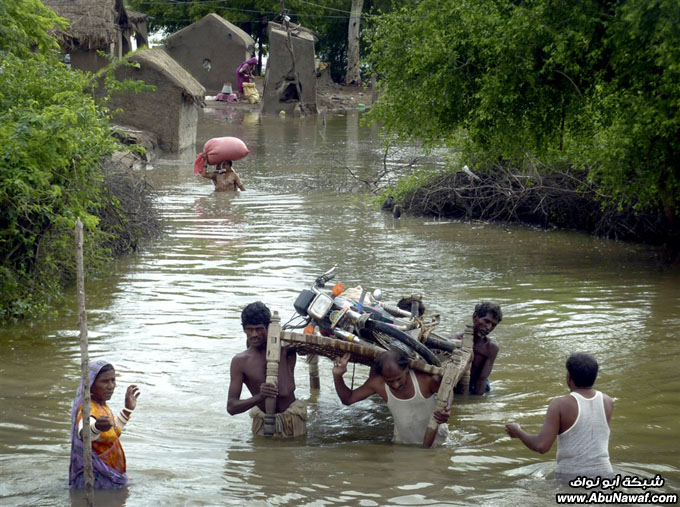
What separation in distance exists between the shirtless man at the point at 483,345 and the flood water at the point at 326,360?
0.17m

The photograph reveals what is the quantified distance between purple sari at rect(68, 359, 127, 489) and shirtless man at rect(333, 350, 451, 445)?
159 cm

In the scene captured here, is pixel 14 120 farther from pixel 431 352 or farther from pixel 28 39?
pixel 431 352

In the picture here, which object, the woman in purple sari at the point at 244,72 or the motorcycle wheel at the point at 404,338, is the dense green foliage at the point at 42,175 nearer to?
the motorcycle wheel at the point at 404,338

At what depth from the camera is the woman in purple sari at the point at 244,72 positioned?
132ft

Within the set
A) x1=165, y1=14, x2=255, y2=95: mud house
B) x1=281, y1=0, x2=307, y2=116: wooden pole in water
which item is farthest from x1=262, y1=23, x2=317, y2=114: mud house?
x1=165, y1=14, x2=255, y2=95: mud house

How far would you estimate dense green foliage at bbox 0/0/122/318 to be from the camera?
31.4 ft

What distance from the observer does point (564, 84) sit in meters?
13.2

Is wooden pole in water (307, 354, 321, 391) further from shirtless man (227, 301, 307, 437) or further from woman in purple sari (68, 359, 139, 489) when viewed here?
woman in purple sari (68, 359, 139, 489)

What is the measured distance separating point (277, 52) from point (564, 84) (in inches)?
954

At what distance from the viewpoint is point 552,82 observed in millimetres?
13281

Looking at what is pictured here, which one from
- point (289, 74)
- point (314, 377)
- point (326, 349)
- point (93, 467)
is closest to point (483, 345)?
point (314, 377)

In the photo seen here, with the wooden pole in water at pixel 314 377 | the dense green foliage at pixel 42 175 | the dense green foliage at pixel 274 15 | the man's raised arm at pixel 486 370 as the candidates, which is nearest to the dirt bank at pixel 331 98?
the dense green foliage at pixel 274 15

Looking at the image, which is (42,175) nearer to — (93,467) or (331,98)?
(93,467)

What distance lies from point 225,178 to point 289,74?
18.6 meters
